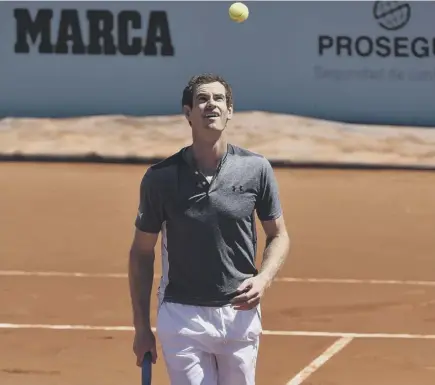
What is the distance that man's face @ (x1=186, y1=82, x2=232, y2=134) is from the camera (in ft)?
12.2

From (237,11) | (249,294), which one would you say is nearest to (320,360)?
(249,294)

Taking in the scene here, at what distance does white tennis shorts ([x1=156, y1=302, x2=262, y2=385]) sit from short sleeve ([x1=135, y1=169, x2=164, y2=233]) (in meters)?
0.34

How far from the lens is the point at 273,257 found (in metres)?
3.87

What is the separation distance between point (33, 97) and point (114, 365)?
60.9ft

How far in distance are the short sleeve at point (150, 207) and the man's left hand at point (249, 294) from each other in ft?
1.45

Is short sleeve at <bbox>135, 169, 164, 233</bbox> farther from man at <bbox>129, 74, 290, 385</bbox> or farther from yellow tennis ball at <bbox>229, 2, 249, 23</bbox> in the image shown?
yellow tennis ball at <bbox>229, 2, 249, 23</bbox>

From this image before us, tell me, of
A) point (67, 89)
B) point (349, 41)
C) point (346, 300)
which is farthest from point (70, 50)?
point (346, 300)

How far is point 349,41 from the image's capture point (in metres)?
24.8

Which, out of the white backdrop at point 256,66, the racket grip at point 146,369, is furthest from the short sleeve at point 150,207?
the white backdrop at point 256,66

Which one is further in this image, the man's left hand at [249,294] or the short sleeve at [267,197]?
the short sleeve at [267,197]

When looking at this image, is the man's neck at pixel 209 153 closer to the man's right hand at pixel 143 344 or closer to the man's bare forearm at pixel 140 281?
the man's bare forearm at pixel 140 281

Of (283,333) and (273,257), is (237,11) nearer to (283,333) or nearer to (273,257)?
(283,333)

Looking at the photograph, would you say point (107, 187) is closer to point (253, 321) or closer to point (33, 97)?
point (33, 97)

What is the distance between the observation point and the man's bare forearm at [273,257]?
378 cm
